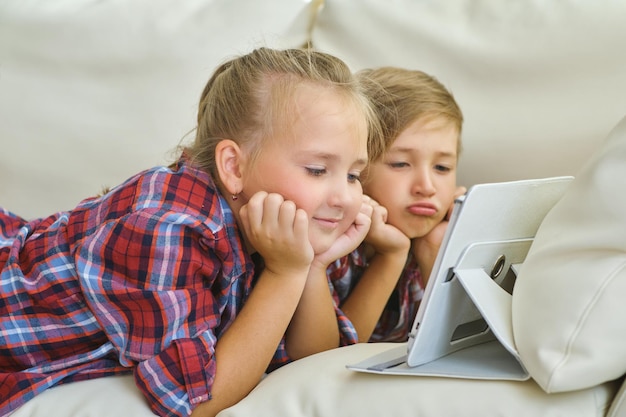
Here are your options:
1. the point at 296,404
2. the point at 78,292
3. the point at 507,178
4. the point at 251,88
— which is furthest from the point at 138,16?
the point at 296,404

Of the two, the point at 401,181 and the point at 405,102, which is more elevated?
the point at 405,102

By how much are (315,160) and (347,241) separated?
7.3 inches

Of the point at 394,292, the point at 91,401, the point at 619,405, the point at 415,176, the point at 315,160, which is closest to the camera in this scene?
the point at 619,405

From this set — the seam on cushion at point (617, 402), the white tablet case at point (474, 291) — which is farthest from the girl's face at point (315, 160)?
the seam on cushion at point (617, 402)

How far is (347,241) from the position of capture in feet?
3.80

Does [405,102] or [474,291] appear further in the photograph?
[405,102]

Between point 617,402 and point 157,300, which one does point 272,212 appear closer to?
point 157,300

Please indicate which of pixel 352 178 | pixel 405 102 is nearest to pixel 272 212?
pixel 352 178

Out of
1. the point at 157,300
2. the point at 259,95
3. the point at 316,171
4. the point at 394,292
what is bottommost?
the point at 394,292

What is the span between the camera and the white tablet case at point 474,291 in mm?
797

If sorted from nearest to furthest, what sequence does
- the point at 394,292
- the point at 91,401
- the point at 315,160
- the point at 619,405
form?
the point at 619,405 → the point at 91,401 → the point at 315,160 → the point at 394,292

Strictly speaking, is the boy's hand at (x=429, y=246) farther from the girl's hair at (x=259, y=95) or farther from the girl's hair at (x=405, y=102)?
the girl's hair at (x=259, y=95)

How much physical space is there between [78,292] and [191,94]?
59 cm

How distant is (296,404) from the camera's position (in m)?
0.82
